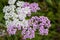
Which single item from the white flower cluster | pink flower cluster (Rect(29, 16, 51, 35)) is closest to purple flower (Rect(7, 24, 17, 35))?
the white flower cluster

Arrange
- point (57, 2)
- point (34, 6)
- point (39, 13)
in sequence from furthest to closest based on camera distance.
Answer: point (57, 2) < point (39, 13) < point (34, 6)

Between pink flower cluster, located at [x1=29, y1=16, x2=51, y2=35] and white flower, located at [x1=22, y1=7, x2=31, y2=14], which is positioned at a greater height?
white flower, located at [x1=22, y1=7, x2=31, y2=14]

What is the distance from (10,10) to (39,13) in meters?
0.58

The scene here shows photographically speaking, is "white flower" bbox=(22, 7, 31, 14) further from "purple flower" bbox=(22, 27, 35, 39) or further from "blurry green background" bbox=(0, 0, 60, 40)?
"blurry green background" bbox=(0, 0, 60, 40)

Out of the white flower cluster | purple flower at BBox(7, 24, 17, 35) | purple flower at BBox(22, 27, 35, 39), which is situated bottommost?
purple flower at BBox(22, 27, 35, 39)

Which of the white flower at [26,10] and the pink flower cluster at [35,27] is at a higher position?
the white flower at [26,10]

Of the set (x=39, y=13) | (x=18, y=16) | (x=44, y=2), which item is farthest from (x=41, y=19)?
(x=44, y=2)

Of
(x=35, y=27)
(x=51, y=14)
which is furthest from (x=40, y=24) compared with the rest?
(x=51, y=14)

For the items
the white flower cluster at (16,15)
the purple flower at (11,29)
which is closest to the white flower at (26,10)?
the white flower cluster at (16,15)

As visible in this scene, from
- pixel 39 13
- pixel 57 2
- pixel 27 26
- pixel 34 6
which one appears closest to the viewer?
pixel 27 26

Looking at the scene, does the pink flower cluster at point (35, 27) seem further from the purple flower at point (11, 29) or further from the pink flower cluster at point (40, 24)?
the purple flower at point (11, 29)

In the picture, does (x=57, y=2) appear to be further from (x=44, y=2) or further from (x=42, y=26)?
(x=42, y=26)

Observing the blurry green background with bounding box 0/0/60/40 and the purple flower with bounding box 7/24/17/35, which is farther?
the blurry green background with bounding box 0/0/60/40

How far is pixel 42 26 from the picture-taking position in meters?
2.50
